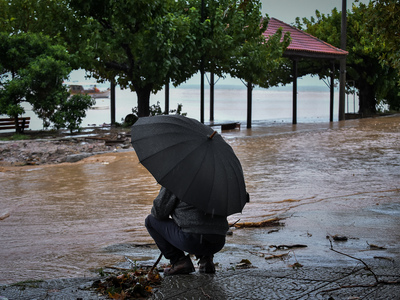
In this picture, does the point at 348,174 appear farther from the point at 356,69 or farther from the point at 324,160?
the point at 356,69

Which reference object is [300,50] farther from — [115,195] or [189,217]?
[189,217]

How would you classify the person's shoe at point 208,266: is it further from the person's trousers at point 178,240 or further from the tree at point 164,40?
the tree at point 164,40

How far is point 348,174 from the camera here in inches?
448

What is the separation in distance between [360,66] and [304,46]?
Answer: 7053mm

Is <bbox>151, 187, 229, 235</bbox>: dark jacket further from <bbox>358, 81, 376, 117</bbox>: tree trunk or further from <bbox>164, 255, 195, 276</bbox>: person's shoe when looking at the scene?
<bbox>358, 81, 376, 117</bbox>: tree trunk

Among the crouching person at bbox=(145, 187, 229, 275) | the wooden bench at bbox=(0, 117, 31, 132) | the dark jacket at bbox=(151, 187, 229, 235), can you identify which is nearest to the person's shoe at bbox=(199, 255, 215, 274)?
the crouching person at bbox=(145, 187, 229, 275)

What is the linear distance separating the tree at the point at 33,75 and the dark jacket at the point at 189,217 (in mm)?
15875

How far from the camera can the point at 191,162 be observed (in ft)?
13.9

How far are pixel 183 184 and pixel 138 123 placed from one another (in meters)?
0.73

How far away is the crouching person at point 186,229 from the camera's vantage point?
4375mm

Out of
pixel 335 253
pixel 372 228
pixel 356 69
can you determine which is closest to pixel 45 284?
pixel 335 253

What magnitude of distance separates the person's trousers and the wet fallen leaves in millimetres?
287

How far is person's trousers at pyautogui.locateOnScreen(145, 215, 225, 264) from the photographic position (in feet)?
14.5

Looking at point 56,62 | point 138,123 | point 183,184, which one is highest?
point 56,62
